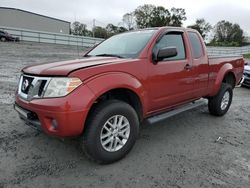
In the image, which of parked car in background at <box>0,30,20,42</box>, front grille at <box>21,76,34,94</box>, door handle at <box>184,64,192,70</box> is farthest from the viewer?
parked car in background at <box>0,30,20,42</box>

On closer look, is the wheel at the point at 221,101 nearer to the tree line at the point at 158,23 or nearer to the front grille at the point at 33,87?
the front grille at the point at 33,87

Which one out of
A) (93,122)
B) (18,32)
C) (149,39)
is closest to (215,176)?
(93,122)

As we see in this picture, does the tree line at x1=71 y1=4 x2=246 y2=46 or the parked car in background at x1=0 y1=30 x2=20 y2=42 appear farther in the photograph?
the tree line at x1=71 y1=4 x2=246 y2=46

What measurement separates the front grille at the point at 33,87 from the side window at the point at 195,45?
296 centimetres

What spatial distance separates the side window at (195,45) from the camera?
502 cm

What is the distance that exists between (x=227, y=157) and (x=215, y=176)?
2.23ft

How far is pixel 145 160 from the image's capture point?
12.0 ft

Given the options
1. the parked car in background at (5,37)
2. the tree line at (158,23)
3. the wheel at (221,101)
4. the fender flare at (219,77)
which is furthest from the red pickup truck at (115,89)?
the tree line at (158,23)

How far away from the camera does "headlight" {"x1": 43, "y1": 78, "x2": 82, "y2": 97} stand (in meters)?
3.05

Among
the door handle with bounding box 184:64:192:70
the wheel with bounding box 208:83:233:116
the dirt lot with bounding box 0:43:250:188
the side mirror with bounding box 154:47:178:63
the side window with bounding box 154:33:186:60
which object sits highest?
the side window with bounding box 154:33:186:60

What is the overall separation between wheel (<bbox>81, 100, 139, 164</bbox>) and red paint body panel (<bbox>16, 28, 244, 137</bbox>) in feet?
0.58

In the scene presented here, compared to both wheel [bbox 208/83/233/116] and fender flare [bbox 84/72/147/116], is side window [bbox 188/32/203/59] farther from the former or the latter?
fender flare [bbox 84/72/147/116]

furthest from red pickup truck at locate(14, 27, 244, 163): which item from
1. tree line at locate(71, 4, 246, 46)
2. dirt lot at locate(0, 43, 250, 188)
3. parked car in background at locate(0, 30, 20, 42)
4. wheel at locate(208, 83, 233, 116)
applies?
tree line at locate(71, 4, 246, 46)

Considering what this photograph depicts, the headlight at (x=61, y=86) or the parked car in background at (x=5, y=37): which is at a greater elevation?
the parked car in background at (x=5, y=37)
